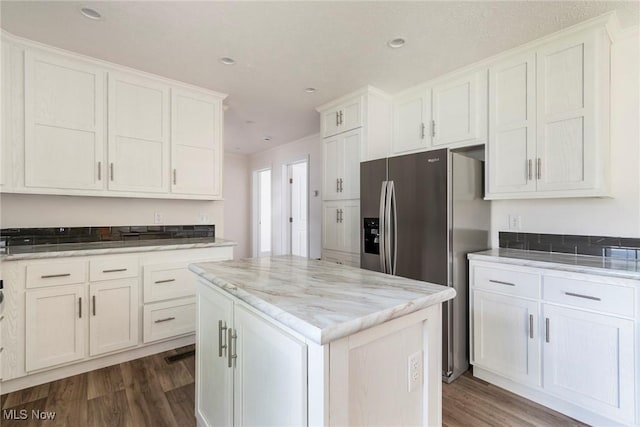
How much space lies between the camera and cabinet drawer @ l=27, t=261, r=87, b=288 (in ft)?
6.87

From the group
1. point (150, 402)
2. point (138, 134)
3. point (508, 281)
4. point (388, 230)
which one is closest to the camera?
point (150, 402)

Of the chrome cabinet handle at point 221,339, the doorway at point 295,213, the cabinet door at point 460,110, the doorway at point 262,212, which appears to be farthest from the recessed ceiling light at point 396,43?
the doorway at point 262,212

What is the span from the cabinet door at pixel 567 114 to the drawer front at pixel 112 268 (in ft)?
10.5

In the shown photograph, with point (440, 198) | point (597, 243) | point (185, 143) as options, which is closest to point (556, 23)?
point (440, 198)

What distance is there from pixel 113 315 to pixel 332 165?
8.04 ft

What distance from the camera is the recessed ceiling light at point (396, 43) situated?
85.8 inches

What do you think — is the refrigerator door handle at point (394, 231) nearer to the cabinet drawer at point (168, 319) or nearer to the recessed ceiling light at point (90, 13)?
the cabinet drawer at point (168, 319)

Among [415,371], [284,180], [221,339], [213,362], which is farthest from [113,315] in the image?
[284,180]

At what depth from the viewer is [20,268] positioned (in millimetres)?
2051

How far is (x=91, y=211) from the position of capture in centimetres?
283

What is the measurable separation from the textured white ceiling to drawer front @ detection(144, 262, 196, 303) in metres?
1.76

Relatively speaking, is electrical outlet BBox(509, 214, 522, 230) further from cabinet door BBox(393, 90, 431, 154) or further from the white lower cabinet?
the white lower cabinet

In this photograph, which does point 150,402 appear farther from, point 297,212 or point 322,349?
point 297,212

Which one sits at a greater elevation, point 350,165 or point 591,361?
point 350,165
